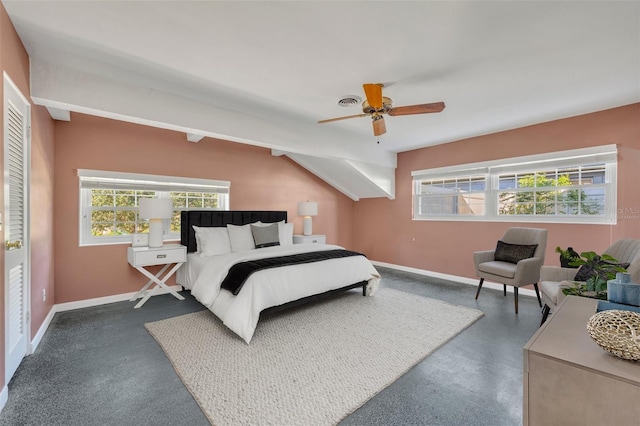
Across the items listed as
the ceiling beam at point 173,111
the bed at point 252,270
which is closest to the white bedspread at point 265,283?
the bed at point 252,270

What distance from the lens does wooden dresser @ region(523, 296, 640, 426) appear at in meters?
0.86

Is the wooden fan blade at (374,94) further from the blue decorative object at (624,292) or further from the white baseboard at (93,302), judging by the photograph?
the white baseboard at (93,302)

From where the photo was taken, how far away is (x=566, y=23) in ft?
6.21

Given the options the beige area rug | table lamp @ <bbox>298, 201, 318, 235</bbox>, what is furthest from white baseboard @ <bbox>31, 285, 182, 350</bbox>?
table lamp @ <bbox>298, 201, 318, 235</bbox>

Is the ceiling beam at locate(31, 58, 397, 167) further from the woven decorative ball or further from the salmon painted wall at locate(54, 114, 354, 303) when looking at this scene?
the woven decorative ball

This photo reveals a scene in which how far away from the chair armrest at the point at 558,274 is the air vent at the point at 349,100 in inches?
106

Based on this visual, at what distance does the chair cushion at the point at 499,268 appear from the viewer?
331cm

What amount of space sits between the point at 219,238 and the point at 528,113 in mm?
4373

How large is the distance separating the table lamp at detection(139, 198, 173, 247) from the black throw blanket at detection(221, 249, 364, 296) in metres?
1.31

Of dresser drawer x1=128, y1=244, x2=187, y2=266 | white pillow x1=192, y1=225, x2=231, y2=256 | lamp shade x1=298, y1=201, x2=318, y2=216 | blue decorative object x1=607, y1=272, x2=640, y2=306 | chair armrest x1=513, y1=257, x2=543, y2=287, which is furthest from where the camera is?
lamp shade x1=298, y1=201, x2=318, y2=216

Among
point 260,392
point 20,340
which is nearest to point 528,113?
point 260,392

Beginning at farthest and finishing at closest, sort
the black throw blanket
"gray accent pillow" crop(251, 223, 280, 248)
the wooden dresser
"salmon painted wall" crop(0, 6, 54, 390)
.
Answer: "gray accent pillow" crop(251, 223, 280, 248), the black throw blanket, "salmon painted wall" crop(0, 6, 54, 390), the wooden dresser

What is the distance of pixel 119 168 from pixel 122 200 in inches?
17.0

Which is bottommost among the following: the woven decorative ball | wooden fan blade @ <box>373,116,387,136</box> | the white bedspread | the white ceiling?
the white bedspread
